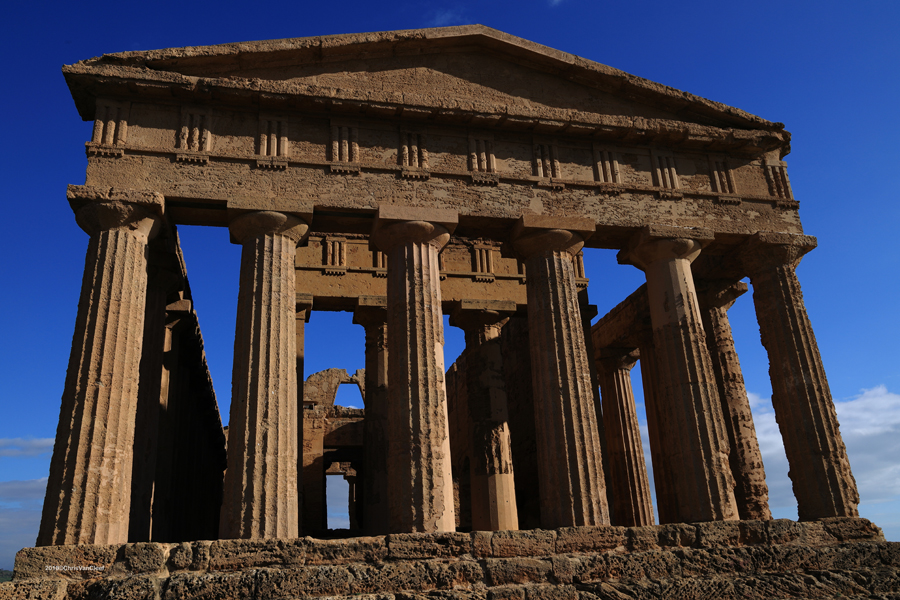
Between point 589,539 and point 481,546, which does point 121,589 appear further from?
point 589,539

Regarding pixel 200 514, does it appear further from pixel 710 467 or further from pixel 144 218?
pixel 710 467

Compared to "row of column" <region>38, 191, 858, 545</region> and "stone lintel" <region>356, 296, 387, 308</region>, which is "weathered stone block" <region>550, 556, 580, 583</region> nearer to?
"row of column" <region>38, 191, 858, 545</region>

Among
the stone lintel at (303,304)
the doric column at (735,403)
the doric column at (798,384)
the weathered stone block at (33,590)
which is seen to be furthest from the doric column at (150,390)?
the doric column at (798,384)

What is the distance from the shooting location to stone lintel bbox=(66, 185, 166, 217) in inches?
456

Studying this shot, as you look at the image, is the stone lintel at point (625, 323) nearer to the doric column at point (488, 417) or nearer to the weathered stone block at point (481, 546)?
the doric column at point (488, 417)

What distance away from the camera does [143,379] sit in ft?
43.4

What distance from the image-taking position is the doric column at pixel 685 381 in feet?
40.1

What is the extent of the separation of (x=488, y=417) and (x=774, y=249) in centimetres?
694

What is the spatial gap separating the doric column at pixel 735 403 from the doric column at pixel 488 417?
14.9 feet

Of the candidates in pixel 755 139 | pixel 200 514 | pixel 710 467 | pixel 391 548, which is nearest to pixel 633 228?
A: pixel 755 139

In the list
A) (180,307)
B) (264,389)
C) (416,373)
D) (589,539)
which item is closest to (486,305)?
(416,373)

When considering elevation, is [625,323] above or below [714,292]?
above

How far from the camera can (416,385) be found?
38.2 ft

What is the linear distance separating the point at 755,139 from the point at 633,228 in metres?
3.67
